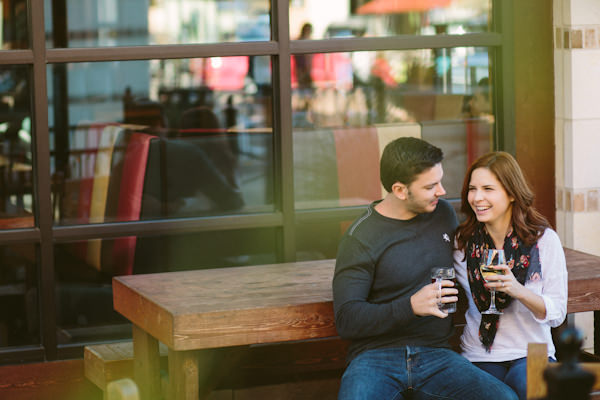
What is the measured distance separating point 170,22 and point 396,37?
5.48 metres

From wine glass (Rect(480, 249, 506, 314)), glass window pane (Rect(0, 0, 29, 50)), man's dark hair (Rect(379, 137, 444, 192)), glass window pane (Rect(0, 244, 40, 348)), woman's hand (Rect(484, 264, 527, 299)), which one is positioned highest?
glass window pane (Rect(0, 0, 29, 50))

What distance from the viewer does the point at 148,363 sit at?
3381 millimetres

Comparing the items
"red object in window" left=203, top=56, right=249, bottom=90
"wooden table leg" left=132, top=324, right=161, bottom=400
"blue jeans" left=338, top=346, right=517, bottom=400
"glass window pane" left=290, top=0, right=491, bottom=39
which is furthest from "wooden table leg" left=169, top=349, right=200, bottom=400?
"red object in window" left=203, top=56, right=249, bottom=90

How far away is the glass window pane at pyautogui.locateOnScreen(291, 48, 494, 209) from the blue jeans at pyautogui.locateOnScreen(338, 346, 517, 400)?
4.23ft

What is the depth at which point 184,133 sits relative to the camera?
14.4ft

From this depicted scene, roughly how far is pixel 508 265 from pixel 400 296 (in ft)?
1.28

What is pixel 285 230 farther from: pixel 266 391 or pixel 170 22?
pixel 170 22

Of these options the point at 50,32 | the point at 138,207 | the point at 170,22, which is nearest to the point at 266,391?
the point at 138,207

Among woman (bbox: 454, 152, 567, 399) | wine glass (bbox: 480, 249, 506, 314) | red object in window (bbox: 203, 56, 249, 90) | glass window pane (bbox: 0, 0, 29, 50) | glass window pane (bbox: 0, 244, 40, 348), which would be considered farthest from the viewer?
glass window pane (bbox: 0, 0, 29, 50)

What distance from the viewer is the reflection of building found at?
3.94 m

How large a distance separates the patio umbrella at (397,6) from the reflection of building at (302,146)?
0.07 meters

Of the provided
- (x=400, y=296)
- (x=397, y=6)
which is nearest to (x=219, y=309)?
(x=400, y=296)

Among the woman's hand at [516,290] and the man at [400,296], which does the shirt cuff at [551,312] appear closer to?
the woman's hand at [516,290]

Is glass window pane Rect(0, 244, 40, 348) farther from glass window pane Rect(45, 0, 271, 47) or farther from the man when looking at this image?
glass window pane Rect(45, 0, 271, 47)
